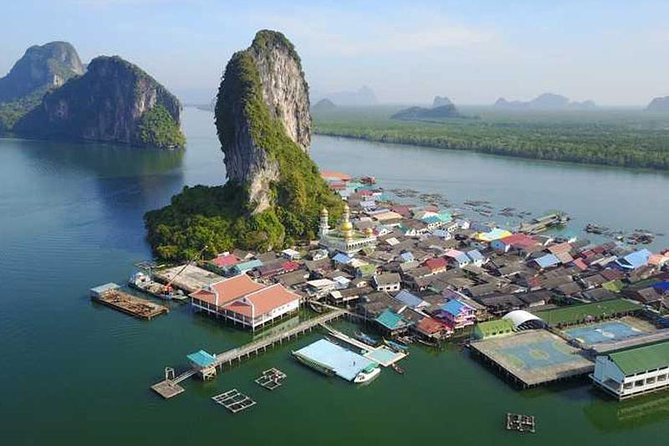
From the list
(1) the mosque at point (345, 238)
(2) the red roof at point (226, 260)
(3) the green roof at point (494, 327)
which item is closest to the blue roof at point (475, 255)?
(1) the mosque at point (345, 238)

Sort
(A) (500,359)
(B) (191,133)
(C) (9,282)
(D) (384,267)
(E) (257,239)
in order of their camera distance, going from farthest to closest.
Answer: (B) (191,133) → (E) (257,239) → (D) (384,267) → (C) (9,282) → (A) (500,359)

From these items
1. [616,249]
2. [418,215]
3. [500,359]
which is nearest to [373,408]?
[500,359]

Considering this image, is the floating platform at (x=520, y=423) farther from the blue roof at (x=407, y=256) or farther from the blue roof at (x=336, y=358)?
the blue roof at (x=407, y=256)

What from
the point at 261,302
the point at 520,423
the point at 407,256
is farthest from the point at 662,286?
the point at 261,302

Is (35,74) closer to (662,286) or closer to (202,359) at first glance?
(202,359)

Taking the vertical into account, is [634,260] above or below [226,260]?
below

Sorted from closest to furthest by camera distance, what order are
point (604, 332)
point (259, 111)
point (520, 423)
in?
point (520, 423)
point (604, 332)
point (259, 111)

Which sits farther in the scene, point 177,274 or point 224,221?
point 224,221

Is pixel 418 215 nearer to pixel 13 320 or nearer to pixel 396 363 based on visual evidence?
pixel 396 363
